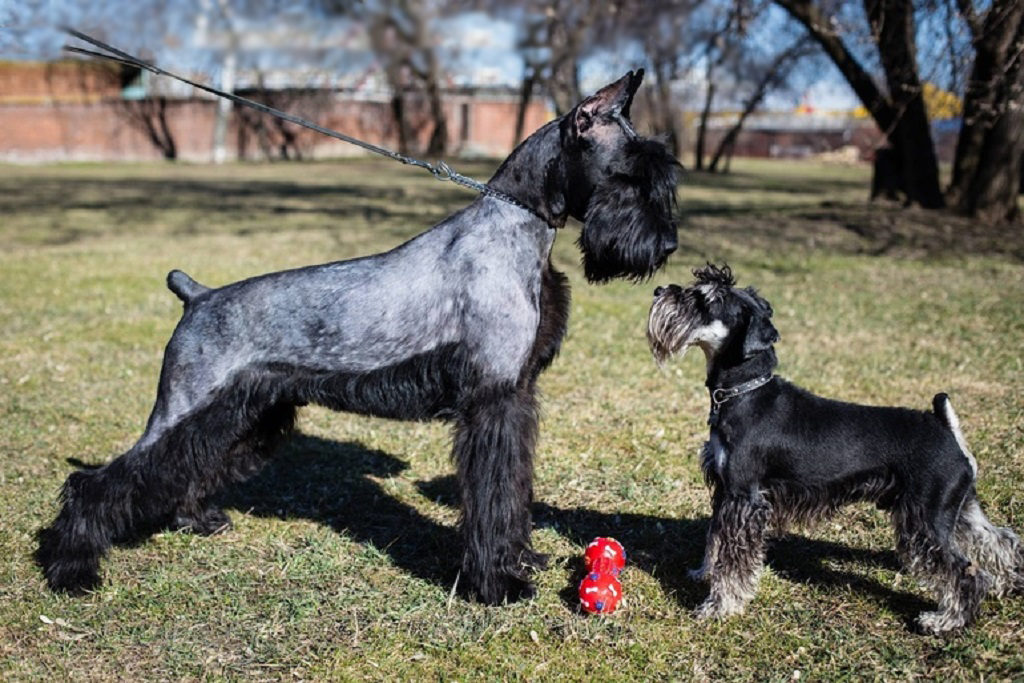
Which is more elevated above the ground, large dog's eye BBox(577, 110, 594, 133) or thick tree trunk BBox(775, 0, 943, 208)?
thick tree trunk BBox(775, 0, 943, 208)

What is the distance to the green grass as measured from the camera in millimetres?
4401

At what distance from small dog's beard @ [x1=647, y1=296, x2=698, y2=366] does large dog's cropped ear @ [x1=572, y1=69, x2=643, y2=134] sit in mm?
1014

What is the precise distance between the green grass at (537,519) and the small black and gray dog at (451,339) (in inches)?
18.3

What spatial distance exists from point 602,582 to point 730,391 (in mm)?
1177

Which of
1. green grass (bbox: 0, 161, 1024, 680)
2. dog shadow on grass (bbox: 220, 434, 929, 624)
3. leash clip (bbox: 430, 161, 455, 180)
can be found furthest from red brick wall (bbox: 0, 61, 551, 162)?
leash clip (bbox: 430, 161, 455, 180)

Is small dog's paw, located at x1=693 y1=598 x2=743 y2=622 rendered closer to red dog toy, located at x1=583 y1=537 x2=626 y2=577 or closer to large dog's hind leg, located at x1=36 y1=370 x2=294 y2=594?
red dog toy, located at x1=583 y1=537 x2=626 y2=577

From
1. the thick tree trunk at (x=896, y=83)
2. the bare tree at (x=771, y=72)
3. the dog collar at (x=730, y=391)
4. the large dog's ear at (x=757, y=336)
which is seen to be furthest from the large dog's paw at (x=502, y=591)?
the bare tree at (x=771, y=72)

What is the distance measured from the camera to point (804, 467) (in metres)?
4.67

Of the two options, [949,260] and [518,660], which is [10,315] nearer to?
[518,660]

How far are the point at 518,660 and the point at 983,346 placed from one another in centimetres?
760

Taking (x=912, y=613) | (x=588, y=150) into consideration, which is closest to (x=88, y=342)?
(x=588, y=150)

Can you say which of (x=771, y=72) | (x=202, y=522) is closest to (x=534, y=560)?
(x=202, y=522)

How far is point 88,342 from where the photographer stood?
34.1 feet

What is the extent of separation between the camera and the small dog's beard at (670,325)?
488cm
